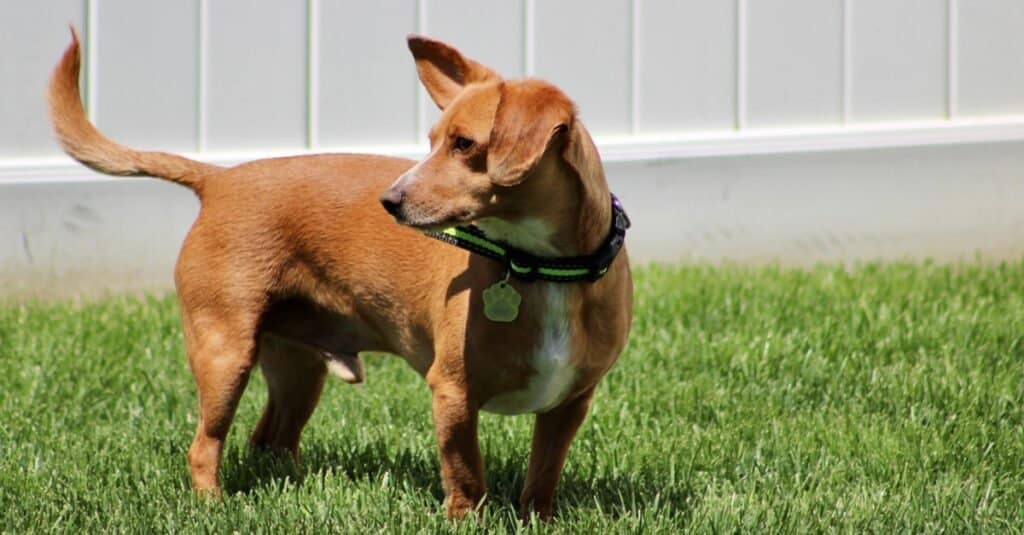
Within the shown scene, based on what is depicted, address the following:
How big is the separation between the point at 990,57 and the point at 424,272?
12.3ft

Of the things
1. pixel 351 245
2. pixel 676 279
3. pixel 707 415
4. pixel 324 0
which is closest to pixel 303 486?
pixel 351 245

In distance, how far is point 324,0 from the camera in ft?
20.0

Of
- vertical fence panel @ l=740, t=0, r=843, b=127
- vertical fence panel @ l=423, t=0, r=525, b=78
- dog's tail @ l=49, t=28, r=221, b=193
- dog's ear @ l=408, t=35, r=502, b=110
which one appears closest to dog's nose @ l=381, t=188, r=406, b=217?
dog's ear @ l=408, t=35, r=502, b=110

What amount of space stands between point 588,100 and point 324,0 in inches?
46.5

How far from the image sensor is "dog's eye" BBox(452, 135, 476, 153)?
3137 mm

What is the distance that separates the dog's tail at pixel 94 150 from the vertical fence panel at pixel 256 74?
2.18 meters

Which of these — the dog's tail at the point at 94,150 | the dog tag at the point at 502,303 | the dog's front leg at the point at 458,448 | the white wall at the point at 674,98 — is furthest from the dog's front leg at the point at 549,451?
the white wall at the point at 674,98

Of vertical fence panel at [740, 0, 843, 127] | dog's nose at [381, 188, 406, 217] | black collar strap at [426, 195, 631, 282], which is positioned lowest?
black collar strap at [426, 195, 631, 282]

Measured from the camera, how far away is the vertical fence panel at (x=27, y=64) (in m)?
5.91

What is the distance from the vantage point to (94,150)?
3883 mm

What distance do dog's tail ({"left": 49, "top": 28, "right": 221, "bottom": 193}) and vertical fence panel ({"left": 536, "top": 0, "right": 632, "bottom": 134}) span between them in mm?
2592

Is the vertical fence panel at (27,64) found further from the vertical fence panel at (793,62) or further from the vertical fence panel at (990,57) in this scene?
the vertical fence panel at (990,57)

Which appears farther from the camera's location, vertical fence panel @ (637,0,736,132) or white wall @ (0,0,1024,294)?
vertical fence panel @ (637,0,736,132)

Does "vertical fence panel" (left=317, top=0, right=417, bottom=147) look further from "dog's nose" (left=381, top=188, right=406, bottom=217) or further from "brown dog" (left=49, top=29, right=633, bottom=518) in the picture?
"dog's nose" (left=381, top=188, right=406, bottom=217)
